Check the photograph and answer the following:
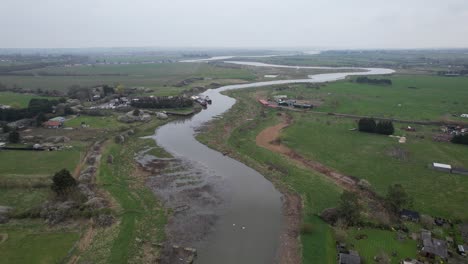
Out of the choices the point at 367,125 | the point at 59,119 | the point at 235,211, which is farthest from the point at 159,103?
the point at 235,211

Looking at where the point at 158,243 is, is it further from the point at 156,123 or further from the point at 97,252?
the point at 156,123

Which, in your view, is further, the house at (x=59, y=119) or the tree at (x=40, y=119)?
the house at (x=59, y=119)

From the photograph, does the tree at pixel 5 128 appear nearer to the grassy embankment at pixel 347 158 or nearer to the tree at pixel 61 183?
the tree at pixel 61 183

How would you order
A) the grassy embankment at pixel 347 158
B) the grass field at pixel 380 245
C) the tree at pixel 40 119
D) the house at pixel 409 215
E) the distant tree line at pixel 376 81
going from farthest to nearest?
the distant tree line at pixel 376 81 → the tree at pixel 40 119 → the house at pixel 409 215 → the grassy embankment at pixel 347 158 → the grass field at pixel 380 245

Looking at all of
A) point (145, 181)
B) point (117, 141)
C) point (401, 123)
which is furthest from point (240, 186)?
point (401, 123)

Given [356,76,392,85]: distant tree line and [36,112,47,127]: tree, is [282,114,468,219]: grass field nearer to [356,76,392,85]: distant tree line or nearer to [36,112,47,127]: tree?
[36,112,47,127]: tree

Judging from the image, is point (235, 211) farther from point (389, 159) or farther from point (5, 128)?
point (5, 128)

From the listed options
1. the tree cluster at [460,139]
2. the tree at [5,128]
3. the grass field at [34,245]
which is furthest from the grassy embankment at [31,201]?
the tree cluster at [460,139]
